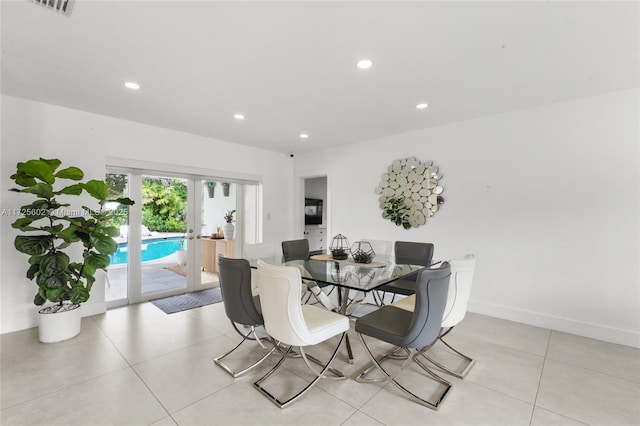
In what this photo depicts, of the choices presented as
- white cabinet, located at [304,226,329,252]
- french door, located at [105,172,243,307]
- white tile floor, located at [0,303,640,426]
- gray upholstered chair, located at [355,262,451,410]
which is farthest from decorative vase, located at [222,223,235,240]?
gray upholstered chair, located at [355,262,451,410]

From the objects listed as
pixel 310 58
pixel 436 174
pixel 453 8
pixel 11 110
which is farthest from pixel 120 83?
pixel 436 174

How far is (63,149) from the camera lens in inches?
136

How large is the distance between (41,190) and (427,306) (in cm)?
356

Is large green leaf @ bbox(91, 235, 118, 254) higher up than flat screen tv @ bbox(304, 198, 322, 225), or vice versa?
flat screen tv @ bbox(304, 198, 322, 225)

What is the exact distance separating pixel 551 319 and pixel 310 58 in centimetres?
378

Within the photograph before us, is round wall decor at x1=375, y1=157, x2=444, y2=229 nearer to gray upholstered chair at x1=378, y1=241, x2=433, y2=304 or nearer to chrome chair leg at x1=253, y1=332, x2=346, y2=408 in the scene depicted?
gray upholstered chair at x1=378, y1=241, x2=433, y2=304

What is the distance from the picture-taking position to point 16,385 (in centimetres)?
217

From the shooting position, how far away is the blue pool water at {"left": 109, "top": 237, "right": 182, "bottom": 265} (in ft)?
13.5

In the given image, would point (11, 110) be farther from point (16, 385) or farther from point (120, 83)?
point (16, 385)

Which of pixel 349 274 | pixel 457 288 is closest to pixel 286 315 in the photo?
pixel 349 274

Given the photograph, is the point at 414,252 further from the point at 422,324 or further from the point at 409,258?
the point at 422,324

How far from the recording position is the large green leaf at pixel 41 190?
2.73 meters

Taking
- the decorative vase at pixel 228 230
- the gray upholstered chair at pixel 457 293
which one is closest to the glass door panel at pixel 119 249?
the decorative vase at pixel 228 230

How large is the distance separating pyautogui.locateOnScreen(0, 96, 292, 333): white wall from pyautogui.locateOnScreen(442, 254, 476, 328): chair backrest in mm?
4046
